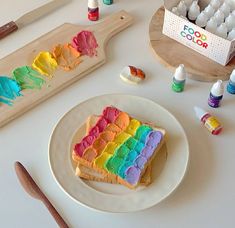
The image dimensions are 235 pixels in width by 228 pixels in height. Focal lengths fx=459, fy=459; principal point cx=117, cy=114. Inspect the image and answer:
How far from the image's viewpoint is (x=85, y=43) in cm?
107

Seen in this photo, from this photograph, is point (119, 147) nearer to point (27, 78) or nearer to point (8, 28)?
point (27, 78)

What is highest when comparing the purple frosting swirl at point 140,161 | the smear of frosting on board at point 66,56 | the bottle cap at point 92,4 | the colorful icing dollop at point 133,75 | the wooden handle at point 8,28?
the bottle cap at point 92,4

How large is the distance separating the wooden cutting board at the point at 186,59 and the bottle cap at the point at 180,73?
55 mm

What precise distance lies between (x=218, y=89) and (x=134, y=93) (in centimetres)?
18

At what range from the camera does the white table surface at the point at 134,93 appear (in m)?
0.82

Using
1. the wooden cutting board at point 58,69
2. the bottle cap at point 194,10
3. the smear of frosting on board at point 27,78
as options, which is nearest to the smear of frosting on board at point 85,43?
the wooden cutting board at point 58,69

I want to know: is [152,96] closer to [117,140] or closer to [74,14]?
[117,140]

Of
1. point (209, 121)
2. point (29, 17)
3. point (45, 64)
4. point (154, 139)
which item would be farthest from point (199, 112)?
point (29, 17)

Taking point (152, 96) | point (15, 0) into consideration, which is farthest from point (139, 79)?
point (15, 0)

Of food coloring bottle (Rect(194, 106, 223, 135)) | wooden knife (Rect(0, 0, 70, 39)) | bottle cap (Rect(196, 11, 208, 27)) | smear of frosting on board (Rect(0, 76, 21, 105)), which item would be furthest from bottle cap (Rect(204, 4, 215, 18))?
smear of frosting on board (Rect(0, 76, 21, 105))

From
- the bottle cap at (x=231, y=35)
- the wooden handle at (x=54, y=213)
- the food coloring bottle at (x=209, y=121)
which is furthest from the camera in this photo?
the bottle cap at (x=231, y=35)

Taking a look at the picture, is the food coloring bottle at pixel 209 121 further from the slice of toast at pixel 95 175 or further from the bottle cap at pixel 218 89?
the slice of toast at pixel 95 175

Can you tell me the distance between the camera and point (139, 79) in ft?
3.36

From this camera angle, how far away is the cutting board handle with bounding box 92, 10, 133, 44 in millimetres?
1100
